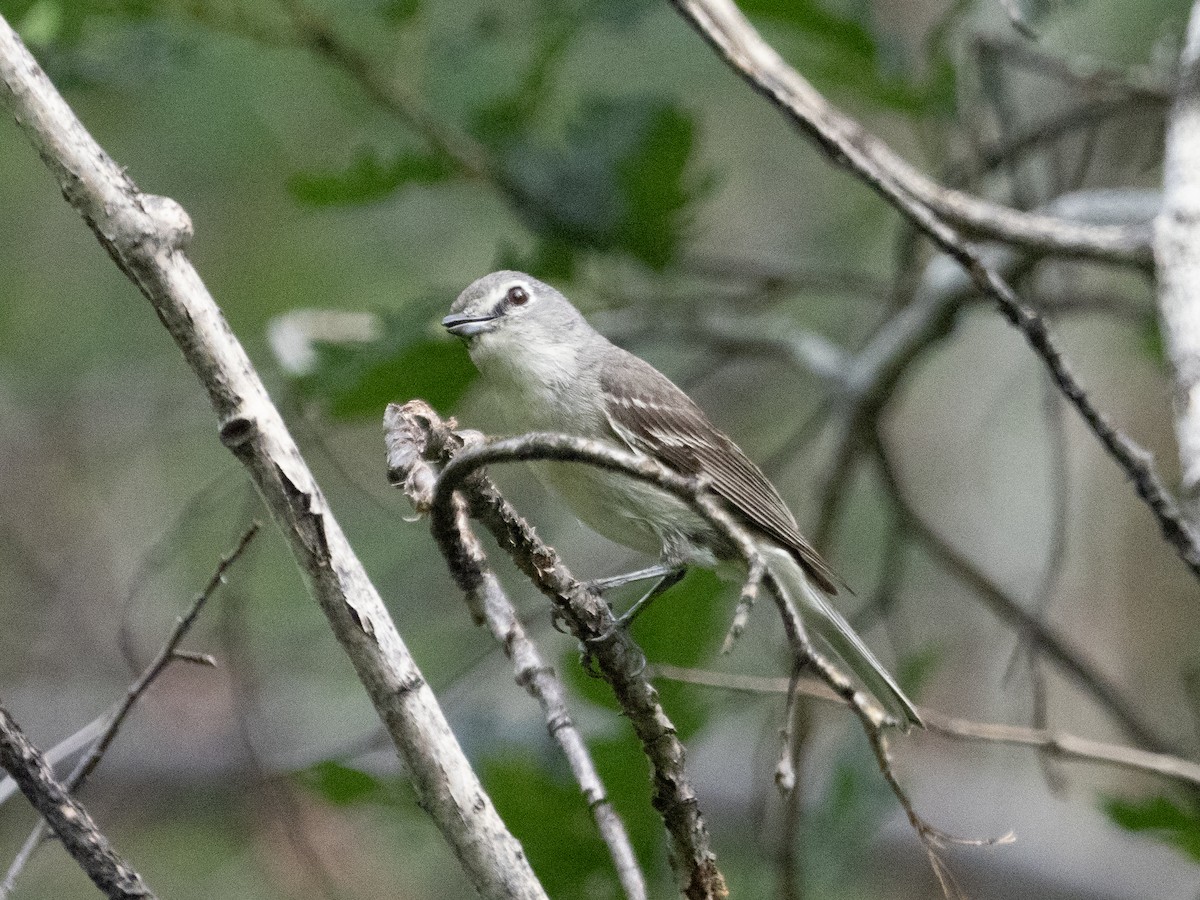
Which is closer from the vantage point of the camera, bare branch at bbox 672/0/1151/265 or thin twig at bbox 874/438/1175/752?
bare branch at bbox 672/0/1151/265

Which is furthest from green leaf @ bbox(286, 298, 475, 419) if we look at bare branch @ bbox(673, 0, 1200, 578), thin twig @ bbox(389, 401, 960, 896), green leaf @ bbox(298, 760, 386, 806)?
thin twig @ bbox(389, 401, 960, 896)

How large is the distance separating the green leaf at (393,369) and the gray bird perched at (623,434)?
28 centimetres

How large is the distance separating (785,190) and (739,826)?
14.8ft

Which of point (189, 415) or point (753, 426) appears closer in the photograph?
point (189, 415)

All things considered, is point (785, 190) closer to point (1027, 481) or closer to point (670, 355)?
point (670, 355)

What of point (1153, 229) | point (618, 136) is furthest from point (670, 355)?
point (1153, 229)

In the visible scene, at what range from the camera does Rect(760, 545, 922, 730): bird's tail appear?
3.64 meters

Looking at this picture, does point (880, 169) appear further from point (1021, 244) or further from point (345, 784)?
point (345, 784)

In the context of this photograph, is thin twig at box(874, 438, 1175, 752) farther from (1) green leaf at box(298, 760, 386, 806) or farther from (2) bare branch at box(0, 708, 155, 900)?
(2) bare branch at box(0, 708, 155, 900)

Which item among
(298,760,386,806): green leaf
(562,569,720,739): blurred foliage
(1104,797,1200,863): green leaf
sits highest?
(562,569,720,739): blurred foliage

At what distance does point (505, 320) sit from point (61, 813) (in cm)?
236

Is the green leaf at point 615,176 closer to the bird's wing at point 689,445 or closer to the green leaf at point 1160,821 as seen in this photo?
the bird's wing at point 689,445

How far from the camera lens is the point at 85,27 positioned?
4598 mm

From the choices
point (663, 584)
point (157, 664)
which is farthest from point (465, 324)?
point (157, 664)
